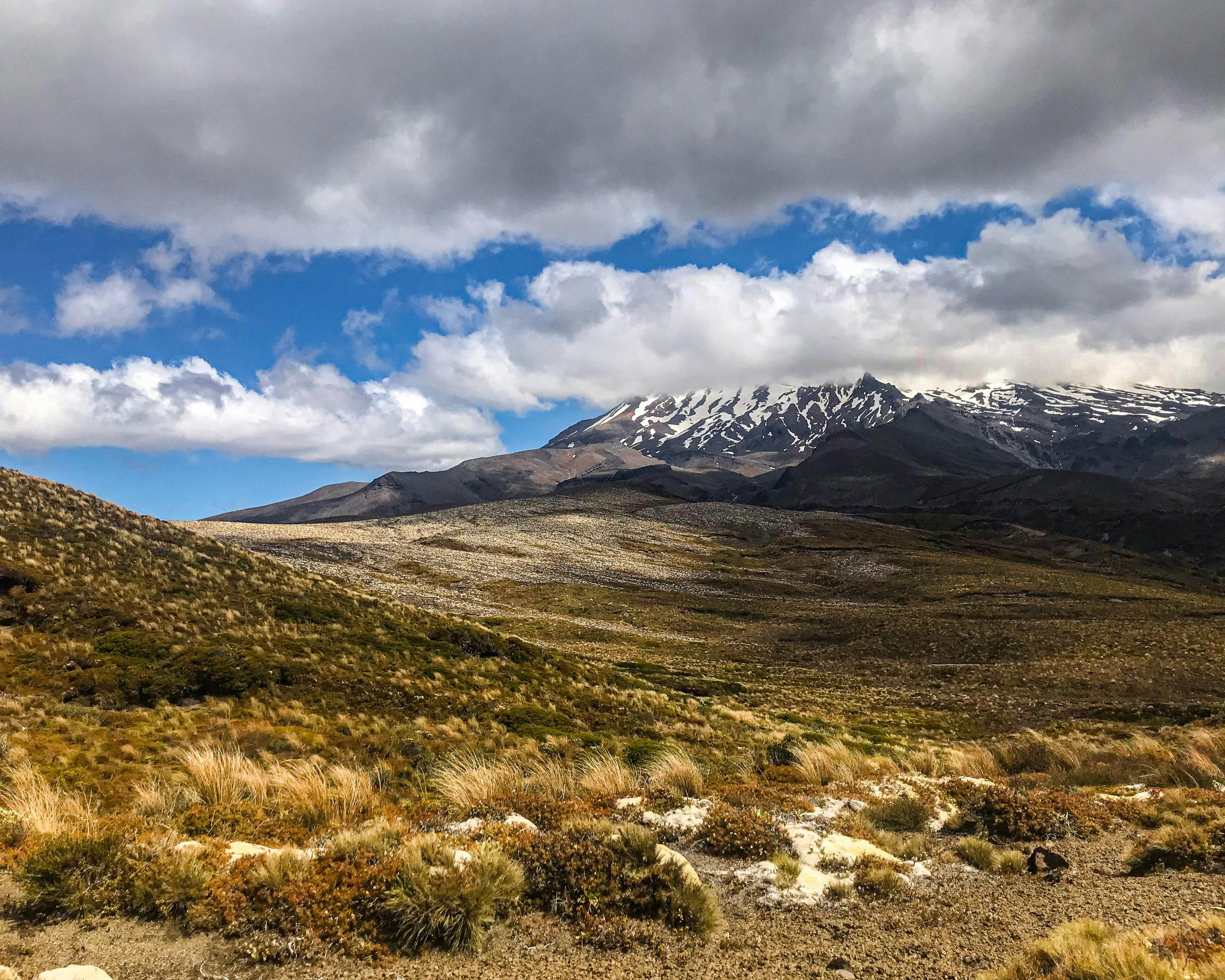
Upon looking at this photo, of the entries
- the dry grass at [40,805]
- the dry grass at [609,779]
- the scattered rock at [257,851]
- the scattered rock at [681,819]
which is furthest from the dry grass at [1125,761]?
the dry grass at [40,805]

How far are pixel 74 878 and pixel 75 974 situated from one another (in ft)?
5.65

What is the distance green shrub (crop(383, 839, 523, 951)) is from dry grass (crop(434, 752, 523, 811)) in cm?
299

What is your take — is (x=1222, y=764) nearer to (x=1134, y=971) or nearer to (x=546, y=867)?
(x=1134, y=971)

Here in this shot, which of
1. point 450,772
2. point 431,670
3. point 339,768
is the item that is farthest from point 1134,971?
point 431,670

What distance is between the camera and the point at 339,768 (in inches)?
457

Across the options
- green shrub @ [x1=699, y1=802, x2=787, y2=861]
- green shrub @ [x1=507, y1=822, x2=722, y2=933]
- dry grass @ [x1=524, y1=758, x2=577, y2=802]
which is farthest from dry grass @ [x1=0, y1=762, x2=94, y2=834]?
green shrub @ [x1=699, y1=802, x2=787, y2=861]

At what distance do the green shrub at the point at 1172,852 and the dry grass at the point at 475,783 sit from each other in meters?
9.20

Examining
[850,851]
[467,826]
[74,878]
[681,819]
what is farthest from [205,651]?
[850,851]

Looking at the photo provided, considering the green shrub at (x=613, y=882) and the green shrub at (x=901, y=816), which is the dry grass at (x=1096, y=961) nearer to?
the green shrub at (x=613, y=882)

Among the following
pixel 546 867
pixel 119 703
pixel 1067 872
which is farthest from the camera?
pixel 119 703

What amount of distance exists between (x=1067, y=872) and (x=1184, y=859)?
1601 mm

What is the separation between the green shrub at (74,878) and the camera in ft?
19.8

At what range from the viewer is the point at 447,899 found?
6344 millimetres

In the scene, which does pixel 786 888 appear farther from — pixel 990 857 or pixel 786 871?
pixel 990 857
